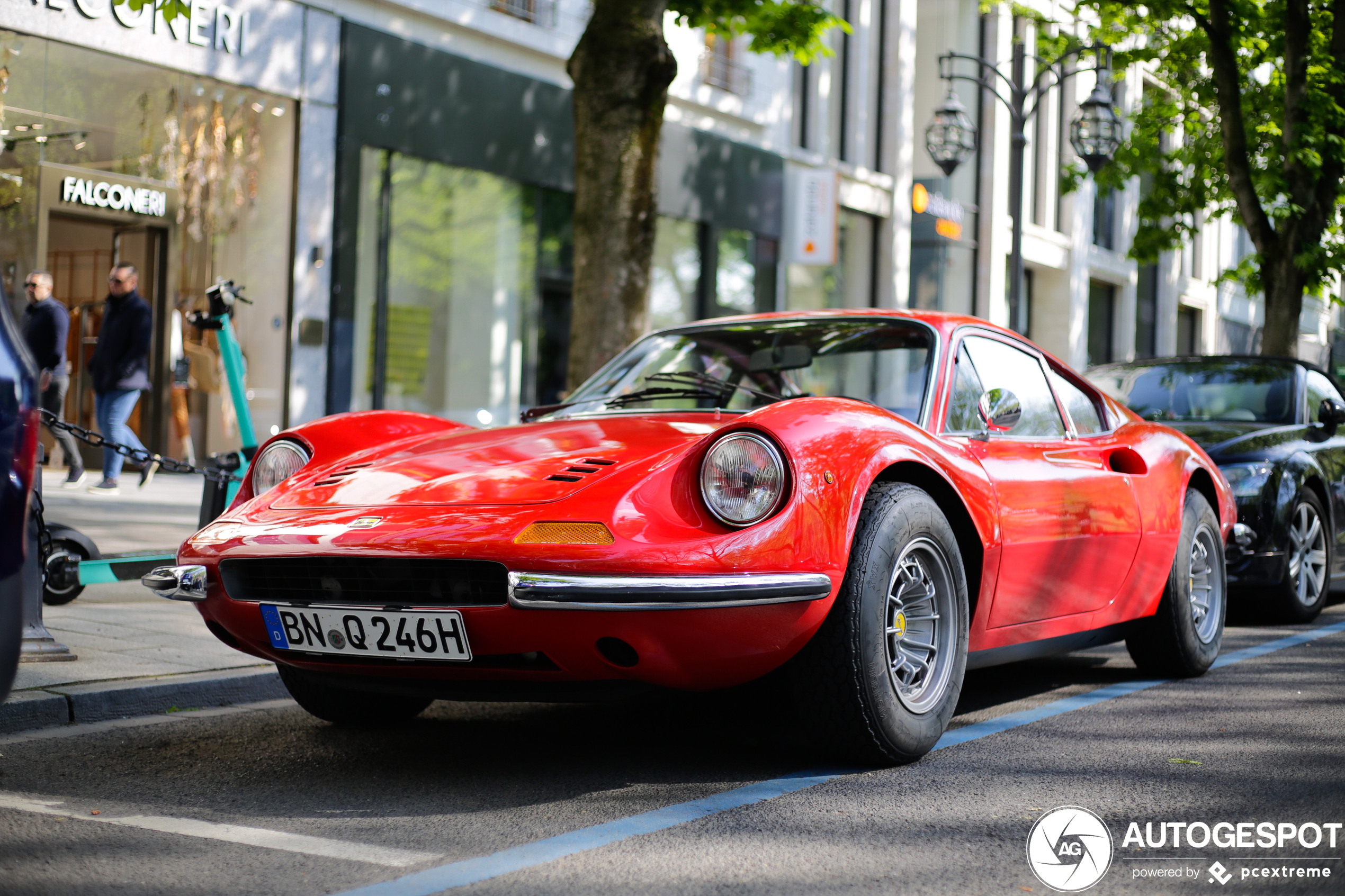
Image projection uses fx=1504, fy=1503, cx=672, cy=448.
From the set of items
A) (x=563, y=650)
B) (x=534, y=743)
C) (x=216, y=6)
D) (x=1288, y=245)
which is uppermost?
(x=216, y=6)

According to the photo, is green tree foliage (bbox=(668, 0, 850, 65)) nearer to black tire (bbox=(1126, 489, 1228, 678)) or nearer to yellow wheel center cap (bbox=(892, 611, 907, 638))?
black tire (bbox=(1126, 489, 1228, 678))

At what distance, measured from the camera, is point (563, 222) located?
57.4 ft

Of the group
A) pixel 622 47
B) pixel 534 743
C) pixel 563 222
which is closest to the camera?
pixel 534 743

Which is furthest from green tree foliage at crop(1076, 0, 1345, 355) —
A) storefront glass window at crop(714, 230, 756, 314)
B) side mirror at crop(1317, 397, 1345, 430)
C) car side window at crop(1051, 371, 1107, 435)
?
car side window at crop(1051, 371, 1107, 435)

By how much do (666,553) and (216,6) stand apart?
450 inches

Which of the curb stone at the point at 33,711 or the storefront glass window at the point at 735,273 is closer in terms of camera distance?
the curb stone at the point at 33,711

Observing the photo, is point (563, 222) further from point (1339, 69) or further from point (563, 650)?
point (563, 650)

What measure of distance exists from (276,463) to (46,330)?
8006 mm

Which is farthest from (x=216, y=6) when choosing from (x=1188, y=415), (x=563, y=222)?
(x=1188, y=415)

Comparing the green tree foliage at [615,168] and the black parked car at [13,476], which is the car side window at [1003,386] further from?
the green tree foliage at [615,168]

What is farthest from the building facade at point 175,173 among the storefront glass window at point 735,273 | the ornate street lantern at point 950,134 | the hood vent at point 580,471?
the hood vent at point 580,471

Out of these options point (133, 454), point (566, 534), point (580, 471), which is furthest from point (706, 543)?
point (133, 454)

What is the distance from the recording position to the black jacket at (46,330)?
11.8 m

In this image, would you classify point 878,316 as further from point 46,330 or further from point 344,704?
point 46,330
